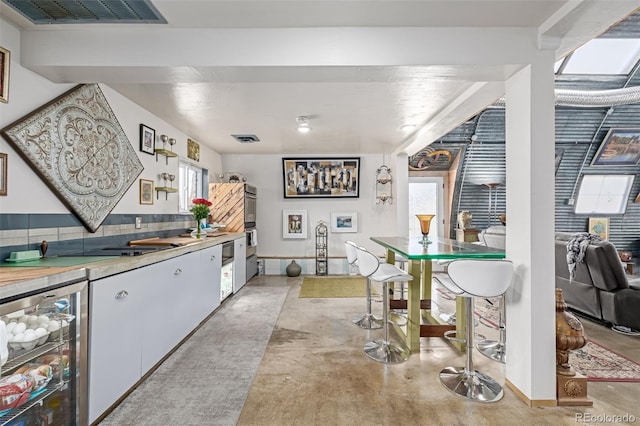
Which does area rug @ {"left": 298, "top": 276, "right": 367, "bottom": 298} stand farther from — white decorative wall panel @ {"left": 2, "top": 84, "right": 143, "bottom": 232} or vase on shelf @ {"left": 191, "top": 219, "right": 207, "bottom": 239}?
white decorative wall panel @ {"left": 2, "top": 84, "right": 143, "bottom": 232}

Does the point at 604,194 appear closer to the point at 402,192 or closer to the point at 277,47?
the point at 402,192

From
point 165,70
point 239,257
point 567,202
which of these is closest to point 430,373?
point 165,70

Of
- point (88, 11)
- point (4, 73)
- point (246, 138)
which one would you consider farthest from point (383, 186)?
point (4, 73)

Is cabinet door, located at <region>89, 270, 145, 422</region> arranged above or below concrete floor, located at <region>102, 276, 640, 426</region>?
above

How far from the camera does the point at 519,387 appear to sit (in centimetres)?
217

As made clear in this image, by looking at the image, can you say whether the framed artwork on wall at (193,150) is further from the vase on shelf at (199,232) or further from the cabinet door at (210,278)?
the cabinet door at (210,278)

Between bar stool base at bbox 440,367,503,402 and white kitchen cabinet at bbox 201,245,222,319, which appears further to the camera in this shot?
white kitchen cabinet at bbox 201,245,222,319

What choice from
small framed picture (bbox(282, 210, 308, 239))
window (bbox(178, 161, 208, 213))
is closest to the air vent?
window (bbox(178, 161, 208, 213))

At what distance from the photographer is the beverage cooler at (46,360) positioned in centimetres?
149

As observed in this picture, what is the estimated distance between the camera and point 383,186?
21.3 ft

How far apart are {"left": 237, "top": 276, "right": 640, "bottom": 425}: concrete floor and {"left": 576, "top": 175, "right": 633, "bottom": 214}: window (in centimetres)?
490

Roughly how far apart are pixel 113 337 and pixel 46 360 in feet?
1.10

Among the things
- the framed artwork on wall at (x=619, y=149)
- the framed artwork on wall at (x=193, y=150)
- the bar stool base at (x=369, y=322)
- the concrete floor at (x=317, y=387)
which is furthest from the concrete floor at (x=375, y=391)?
the framed artwork on wall at (x=619, y=149)

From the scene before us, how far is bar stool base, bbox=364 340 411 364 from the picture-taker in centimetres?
270
